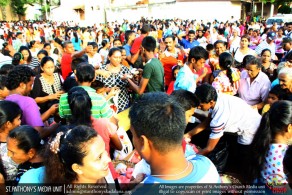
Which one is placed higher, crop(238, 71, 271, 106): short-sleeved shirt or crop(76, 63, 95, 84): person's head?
crop(76, 63, 95, 84): person's head

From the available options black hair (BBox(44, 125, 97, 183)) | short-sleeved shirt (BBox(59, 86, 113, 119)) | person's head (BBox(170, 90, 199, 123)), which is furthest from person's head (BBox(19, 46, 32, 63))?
black hair (BBox(44, 125, 97, 183))

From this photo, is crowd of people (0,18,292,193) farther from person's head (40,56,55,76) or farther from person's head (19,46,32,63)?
person's head (19,46,32,63)

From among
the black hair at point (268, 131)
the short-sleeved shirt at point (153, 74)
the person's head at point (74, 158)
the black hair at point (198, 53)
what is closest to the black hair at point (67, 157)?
the person's head at point (74, 158)

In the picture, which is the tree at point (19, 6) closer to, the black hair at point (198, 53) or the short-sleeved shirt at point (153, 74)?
the short-sleeved shirt at point (153, 74)

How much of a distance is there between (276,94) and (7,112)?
3056 mm

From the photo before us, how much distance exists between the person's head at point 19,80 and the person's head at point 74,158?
154 centimetres

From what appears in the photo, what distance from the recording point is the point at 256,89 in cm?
394

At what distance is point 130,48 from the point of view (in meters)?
6.64

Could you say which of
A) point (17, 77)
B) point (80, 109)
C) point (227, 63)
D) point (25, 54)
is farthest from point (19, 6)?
point (80, 109)

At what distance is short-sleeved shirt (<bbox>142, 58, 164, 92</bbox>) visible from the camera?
158 inches

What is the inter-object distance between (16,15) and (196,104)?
55.5m

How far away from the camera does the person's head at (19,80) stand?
125 inches

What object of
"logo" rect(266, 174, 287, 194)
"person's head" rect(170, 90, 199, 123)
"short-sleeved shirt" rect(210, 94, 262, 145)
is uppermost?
"person's head" rect(170, 90, 199, 123)

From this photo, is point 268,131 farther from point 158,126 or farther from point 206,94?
point 158,126
